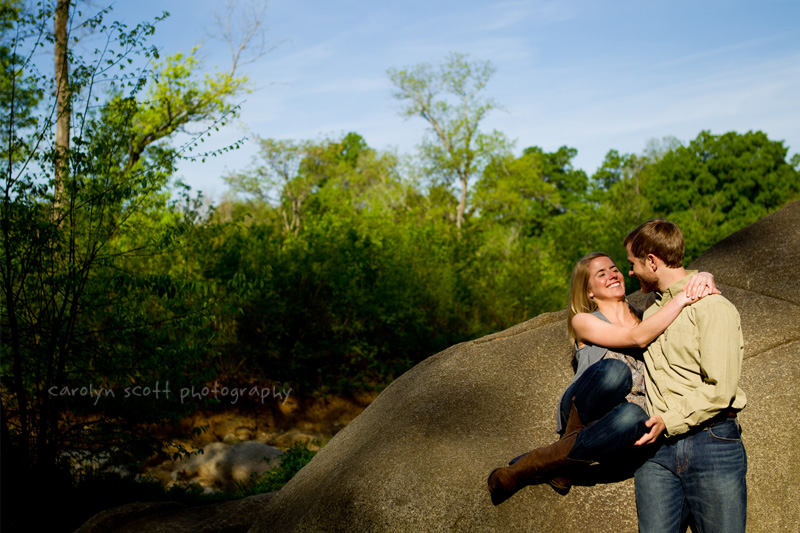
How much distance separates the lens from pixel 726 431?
2.97m

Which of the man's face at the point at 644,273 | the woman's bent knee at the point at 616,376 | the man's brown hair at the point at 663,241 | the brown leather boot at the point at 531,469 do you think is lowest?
the brown leather boot at the point at 531,469

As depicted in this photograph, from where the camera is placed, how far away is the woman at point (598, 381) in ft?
10.1

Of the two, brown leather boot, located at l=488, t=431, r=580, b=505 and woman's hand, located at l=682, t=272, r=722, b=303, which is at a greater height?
woman's hand, located at l=682, t=272, r=722, b=303

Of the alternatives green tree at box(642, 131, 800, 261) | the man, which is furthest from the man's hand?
green tree at box(642, 131, 800, 261)

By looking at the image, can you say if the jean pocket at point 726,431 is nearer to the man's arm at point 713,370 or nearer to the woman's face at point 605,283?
the man's arm at point 713,370

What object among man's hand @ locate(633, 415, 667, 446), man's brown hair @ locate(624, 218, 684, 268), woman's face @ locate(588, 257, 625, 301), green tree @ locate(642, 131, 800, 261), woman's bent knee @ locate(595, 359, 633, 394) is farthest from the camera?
green tree @ locate(642, 131, 800, 261)

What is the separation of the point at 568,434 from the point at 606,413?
26 centimetres

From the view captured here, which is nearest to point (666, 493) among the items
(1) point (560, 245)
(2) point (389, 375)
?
(2) point (389, 375)

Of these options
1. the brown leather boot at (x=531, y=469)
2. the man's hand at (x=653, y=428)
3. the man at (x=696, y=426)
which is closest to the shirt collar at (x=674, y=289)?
the man at (x=696, y=426)

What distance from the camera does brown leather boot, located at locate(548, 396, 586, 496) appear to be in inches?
130

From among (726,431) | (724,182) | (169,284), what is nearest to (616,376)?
(726,431)

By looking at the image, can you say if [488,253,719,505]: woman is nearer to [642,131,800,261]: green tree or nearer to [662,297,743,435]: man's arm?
[662,297,743,435]: man's arm

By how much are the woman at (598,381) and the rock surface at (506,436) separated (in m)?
0.21

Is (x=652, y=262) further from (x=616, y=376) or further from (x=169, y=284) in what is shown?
(x=169, y=284)
